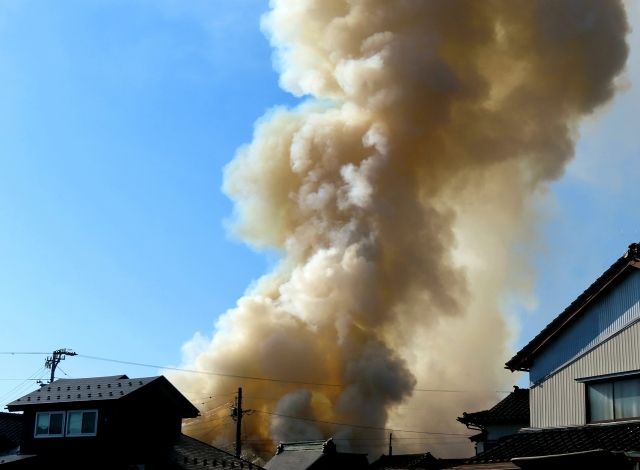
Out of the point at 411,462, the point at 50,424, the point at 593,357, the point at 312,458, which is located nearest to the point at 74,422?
the point at 50,424

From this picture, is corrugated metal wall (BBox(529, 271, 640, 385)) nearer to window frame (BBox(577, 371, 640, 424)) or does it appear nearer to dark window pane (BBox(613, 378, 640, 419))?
window frame (BBox(577, 371, 640, 424))

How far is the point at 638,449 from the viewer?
16391mm

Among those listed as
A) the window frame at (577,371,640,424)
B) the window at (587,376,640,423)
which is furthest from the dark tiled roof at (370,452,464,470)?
the window at (587,376,640,423)

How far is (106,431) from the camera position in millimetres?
34250

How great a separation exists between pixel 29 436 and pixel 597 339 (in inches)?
1001

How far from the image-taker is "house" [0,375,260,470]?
34094mm

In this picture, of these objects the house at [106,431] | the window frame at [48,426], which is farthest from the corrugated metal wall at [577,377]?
the window frame at [48,426]

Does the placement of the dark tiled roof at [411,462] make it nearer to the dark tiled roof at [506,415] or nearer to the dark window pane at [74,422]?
the dark tiled roof at [506,415]

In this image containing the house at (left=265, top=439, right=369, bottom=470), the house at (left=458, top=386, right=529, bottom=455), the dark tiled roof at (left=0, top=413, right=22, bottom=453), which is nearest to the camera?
the house at (left=458, top=386, right=529, bottom=455)

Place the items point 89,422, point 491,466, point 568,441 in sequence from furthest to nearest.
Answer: point 89,422
point 491,466
point 568,441

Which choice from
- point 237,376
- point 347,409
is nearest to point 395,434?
point 347,409

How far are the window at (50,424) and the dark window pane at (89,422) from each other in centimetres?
110

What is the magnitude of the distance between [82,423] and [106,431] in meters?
1.34

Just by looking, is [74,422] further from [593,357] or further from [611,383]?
[611,383]
